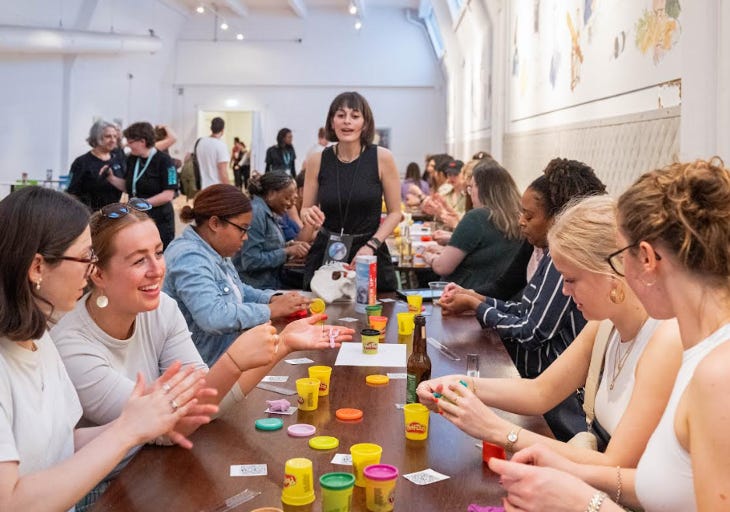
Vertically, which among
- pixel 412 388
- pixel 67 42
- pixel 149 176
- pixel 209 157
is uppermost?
pixel 67 42

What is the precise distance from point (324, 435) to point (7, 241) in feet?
2.78

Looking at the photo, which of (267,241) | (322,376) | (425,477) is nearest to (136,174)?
(267,241)

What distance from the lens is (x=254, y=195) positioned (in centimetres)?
518

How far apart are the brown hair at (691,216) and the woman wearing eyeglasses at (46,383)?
1.05 metres

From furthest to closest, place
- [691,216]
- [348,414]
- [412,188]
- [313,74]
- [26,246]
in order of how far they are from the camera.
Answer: [313,74] < [412,188] < [348,414] < [26,246] < [691,216]

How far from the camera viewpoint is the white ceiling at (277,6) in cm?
1606

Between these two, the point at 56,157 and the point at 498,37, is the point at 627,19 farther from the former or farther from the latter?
the point at 56,157

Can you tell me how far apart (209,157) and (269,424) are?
839 centimetres

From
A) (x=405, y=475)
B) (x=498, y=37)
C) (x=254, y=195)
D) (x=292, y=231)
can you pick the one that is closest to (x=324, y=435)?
(x=405, y=475)

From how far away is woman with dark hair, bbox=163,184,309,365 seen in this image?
116 inches

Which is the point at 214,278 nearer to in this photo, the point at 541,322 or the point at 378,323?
the point at 378,323

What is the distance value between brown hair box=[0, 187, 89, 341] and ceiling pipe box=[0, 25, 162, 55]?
10134 mm

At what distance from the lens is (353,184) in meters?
3.90

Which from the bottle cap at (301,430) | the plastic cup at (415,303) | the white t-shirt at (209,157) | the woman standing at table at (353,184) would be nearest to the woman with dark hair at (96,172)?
the white t-shirt at (209,157)
